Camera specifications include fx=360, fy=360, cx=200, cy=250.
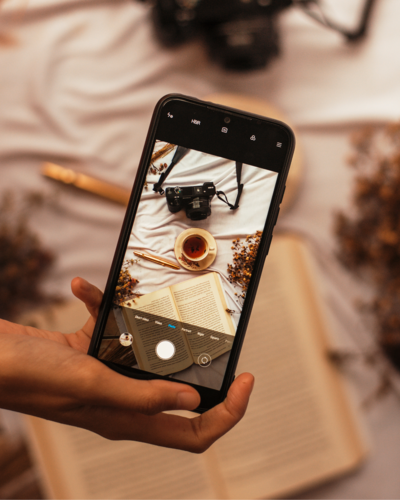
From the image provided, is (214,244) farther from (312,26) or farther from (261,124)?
(312,26)

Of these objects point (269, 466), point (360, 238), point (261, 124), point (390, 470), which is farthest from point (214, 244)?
point (390, 470)

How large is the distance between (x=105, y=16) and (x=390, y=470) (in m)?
1.02

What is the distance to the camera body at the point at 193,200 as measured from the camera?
41 centimetres

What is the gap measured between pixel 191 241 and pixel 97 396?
0.19m

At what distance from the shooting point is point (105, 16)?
0.69 metres

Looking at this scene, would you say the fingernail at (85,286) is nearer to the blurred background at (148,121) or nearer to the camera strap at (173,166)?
the camera strap at (173,166)

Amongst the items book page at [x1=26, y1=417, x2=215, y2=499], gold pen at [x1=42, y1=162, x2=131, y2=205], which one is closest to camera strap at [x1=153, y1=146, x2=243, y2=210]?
gold pen at [x1=42, y1=162, x2=131, y2=205]

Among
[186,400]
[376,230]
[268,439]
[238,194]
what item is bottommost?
[268,439]

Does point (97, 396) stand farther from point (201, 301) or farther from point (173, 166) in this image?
point (173, 166)

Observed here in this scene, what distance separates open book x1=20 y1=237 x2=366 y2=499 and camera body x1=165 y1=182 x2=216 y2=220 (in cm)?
28

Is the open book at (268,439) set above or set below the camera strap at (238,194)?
below

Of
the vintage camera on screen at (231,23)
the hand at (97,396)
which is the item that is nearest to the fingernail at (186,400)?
the hand at (97,396)

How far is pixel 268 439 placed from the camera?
2.17 feet

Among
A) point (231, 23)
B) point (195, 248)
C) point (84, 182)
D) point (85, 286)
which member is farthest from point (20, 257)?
point (231, 23)
